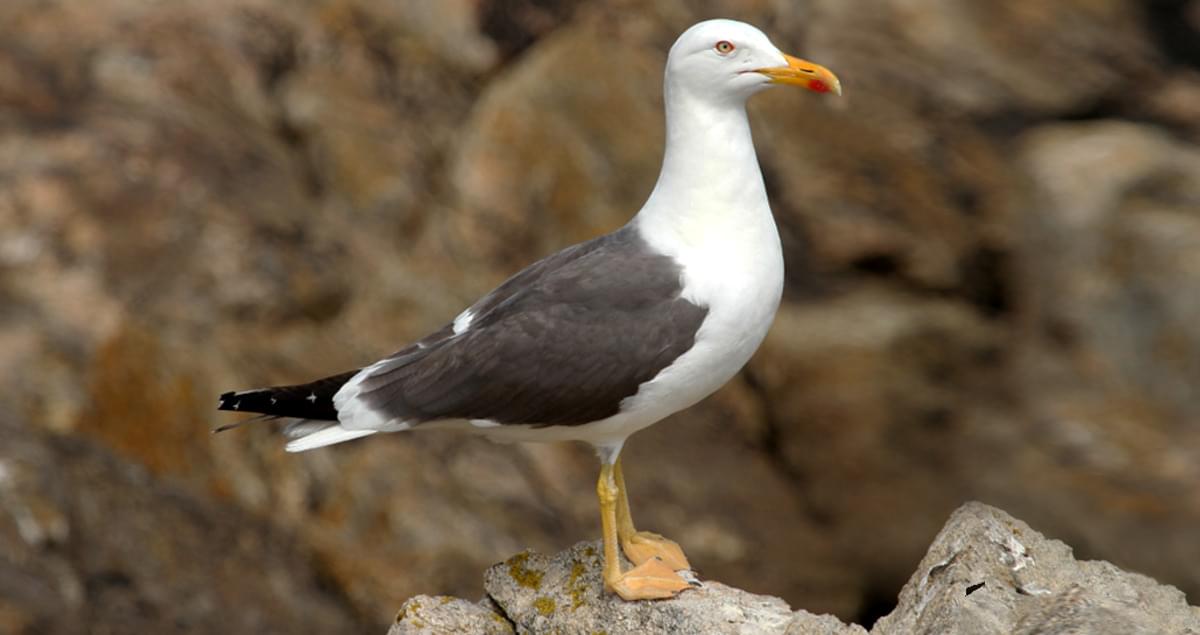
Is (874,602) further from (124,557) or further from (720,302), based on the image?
(720,302)

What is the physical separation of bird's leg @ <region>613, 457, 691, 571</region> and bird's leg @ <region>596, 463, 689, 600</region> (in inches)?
5.6

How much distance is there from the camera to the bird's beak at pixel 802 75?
19.6 feet

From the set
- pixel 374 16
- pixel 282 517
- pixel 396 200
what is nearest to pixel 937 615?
→ pixel 282 517

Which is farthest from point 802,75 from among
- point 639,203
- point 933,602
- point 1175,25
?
point 1175,25

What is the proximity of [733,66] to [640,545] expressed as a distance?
2.05 m

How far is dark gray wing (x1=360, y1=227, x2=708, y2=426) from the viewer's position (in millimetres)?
5922

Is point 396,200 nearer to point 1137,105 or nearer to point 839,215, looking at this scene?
point 839,215

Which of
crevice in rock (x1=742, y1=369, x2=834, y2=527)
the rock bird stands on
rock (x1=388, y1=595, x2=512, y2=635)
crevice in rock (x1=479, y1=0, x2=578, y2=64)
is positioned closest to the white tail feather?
the rock bird stands on

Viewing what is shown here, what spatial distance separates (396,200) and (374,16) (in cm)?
179

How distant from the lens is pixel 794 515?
13.1m

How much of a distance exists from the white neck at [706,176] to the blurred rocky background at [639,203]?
555 cm

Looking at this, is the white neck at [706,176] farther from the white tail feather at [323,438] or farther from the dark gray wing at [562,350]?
the white tail feather at [323,438]

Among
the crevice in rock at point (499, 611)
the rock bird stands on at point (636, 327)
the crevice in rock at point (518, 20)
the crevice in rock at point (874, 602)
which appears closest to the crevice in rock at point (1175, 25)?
the crevice in rock at point (518, 20)

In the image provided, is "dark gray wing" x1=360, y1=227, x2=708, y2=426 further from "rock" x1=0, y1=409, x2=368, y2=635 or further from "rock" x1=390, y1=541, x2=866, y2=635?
"rock" x1=0, y1=409, x2=368, y2=635
